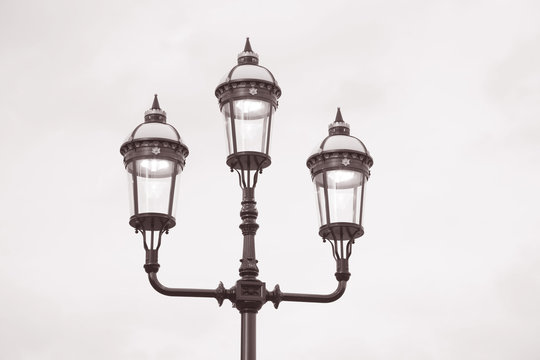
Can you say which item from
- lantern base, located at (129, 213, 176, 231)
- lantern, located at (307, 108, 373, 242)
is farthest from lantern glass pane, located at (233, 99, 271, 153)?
lantern base, located at (129, 213, 176, 231)

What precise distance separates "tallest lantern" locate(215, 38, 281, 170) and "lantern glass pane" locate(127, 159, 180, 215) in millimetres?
605

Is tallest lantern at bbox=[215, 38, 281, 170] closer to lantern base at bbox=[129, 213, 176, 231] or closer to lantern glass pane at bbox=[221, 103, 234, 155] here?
lantern glass pane at bbox=[221, 103, 234, 155]

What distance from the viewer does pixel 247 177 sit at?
413 inches

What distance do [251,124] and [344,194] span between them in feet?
3.89

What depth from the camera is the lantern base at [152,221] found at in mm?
10227

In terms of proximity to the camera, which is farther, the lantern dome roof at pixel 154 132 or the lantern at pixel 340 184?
the lantern at pixel 340 184

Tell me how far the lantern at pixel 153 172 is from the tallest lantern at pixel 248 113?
540 millimetres

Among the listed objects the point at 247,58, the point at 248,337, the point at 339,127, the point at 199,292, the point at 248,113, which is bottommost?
the point at 248,337

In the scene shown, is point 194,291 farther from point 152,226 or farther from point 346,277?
point 346,277

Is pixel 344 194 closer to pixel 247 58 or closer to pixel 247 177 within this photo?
pixel 247 177

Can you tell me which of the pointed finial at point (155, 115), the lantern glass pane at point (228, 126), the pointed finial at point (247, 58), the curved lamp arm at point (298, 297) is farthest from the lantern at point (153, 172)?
the curved lamp arm at point (298, 297)

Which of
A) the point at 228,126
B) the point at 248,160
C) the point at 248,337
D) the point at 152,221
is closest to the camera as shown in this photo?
the point at 248,337

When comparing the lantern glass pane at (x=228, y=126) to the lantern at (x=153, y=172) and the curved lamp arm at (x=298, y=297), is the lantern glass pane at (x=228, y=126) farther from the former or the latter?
the curved lamp arm at (x=298, y=297)

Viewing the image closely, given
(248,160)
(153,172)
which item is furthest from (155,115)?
(248,160)
